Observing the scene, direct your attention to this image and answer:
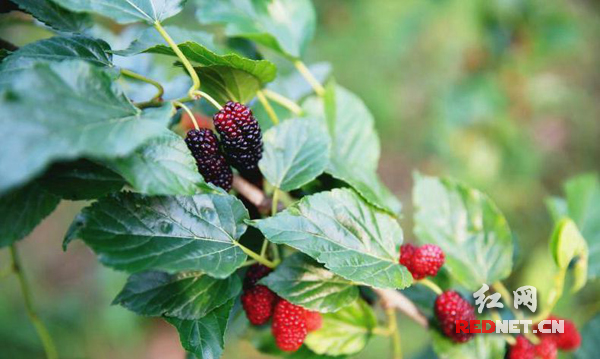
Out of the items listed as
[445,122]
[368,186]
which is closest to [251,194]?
[368,186]

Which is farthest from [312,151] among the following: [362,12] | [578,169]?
[578,169]

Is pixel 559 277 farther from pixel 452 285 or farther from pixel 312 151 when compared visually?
pixel 312 151

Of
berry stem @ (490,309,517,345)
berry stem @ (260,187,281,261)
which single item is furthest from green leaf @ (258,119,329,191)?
berry stem @ (490,309,517,345)

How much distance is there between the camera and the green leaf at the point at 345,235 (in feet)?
1.55

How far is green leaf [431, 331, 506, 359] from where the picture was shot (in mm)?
604

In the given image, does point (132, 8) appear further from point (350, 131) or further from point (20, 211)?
point (350, 131)

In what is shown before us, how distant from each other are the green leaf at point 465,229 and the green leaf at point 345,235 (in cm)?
12

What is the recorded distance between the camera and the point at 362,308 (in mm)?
634

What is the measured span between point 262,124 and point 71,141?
0.37 meters

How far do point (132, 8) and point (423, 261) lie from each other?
1.35 ft

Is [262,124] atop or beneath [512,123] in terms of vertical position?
beneath

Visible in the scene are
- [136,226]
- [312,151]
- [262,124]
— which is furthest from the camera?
[262,124]

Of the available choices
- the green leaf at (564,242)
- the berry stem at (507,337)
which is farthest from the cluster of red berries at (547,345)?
the green leaf at (564,242)

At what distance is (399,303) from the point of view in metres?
0.61
